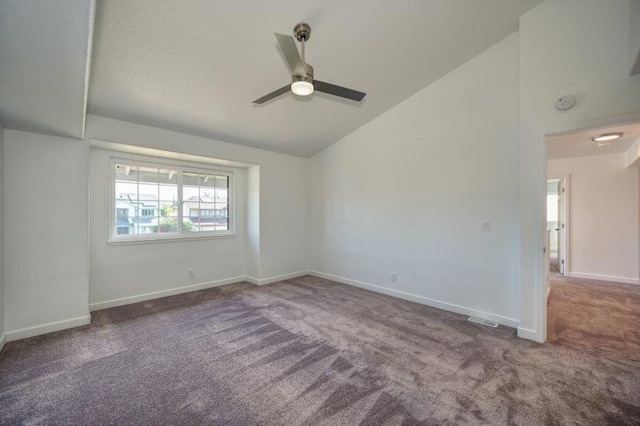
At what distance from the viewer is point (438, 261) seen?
3682 mm

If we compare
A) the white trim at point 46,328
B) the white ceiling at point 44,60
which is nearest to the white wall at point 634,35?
the white ceiling at point 44,60

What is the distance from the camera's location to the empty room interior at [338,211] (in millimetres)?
1910

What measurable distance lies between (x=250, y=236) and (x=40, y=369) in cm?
308

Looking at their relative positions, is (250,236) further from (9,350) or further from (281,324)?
(9,350)

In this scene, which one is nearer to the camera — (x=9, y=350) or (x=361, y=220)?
(x=9, y=350)

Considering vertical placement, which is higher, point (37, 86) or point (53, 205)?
point (37, 86)

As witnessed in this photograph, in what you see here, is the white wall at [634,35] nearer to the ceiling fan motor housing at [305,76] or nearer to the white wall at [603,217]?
the ceiling fan motor housing at [305,76]

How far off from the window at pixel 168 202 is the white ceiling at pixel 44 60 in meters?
1.39

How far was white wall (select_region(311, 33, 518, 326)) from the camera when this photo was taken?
10.2 feet

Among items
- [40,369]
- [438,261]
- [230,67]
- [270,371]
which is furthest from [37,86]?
[438,261]

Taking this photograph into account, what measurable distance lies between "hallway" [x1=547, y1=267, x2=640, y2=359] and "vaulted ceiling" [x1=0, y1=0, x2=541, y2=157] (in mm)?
3318

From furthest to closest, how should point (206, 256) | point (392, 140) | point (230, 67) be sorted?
point (206, 256)
point (392, 140)
point (230, 67)

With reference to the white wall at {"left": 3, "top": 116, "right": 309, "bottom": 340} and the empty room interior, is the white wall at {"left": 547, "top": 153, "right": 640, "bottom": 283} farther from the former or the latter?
the white wall at {"left": 3, "top": 116, "right": 309, "bottom": 340}

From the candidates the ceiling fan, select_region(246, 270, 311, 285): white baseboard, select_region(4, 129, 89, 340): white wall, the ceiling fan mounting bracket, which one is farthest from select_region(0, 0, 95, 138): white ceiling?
select_region(246, 270, 311, 285): white baseboard
